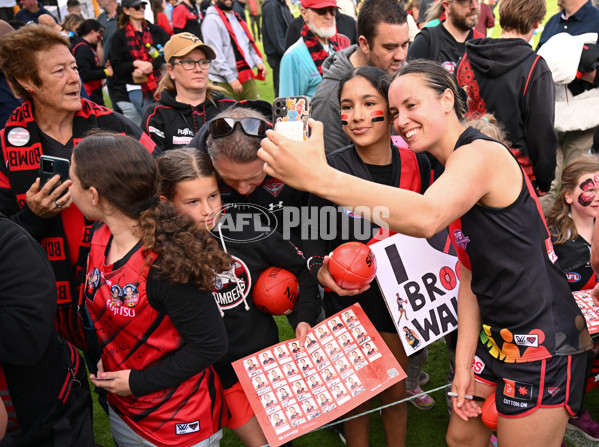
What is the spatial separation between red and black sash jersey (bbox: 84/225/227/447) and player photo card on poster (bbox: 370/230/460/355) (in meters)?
1.13

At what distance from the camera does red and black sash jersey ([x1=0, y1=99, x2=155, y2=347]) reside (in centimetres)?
306

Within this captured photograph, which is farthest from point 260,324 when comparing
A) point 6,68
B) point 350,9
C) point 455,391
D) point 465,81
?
point 350,9

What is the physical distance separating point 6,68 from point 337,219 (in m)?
2.29

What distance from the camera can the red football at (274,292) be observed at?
8.86ft

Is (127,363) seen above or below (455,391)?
above

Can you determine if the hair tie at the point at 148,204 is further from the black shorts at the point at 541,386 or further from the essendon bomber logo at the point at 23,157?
the black shorts at the point at 541,386

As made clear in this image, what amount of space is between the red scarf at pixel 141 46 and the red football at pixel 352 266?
656cm

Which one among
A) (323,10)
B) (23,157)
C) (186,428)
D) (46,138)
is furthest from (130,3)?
(186,428)

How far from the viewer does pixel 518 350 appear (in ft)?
7.71

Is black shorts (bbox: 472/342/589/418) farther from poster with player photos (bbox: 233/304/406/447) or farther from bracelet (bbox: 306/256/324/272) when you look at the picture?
bracelet (bbox: 306/256/324/272)

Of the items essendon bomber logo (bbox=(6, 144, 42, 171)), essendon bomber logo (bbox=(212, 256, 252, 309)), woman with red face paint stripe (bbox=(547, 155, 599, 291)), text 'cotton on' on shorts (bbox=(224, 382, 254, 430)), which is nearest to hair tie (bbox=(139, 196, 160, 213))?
essendon bomber logo (bbox=(212, 256, 252, 309))

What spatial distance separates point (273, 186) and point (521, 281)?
158 centimetres

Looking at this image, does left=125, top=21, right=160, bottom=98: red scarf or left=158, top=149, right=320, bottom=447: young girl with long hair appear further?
left=125, top=21, right=160, bottom=98: red scarf

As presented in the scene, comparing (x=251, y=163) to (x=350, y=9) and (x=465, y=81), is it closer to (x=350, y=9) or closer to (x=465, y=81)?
(x=465, y=81)
